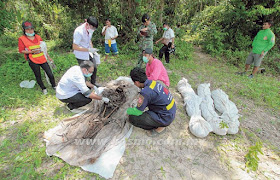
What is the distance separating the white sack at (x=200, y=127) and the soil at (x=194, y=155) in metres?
0.12

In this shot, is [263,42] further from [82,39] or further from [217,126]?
[82,39]

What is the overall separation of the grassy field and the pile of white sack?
0.77 metres

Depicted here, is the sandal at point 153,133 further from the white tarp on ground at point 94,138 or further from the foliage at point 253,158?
the foliage at point 253,158

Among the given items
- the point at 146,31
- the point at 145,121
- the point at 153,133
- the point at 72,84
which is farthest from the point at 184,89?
the point at 72,84

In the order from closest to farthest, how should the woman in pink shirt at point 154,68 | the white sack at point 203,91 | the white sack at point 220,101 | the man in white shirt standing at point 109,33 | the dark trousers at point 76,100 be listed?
the dark trousers at point 76,100 < the woman in pink shirt at point 154,68 < the white sack at point 220,101 < the white sack at point 203,91 < the man in white shirt standing at point 109,33

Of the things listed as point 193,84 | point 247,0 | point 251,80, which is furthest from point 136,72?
point 247,0

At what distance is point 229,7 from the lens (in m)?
7.70

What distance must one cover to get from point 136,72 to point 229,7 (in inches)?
314

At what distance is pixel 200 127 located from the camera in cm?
285

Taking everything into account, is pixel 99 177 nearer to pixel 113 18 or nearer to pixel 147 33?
pixel 147 33

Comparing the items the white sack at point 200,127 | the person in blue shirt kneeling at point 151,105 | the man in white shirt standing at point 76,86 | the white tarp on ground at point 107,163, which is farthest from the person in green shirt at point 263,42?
the white tarp on ground at point 107,163

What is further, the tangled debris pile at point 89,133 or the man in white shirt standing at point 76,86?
the man in white shirt standing at point 76,86

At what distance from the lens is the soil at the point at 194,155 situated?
7.54 feet

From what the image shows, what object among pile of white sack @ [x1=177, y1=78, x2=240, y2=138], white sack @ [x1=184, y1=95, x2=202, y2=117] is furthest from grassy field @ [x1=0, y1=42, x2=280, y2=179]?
white sack @ [x1=184, y1=95, x2=202, y2=117]
